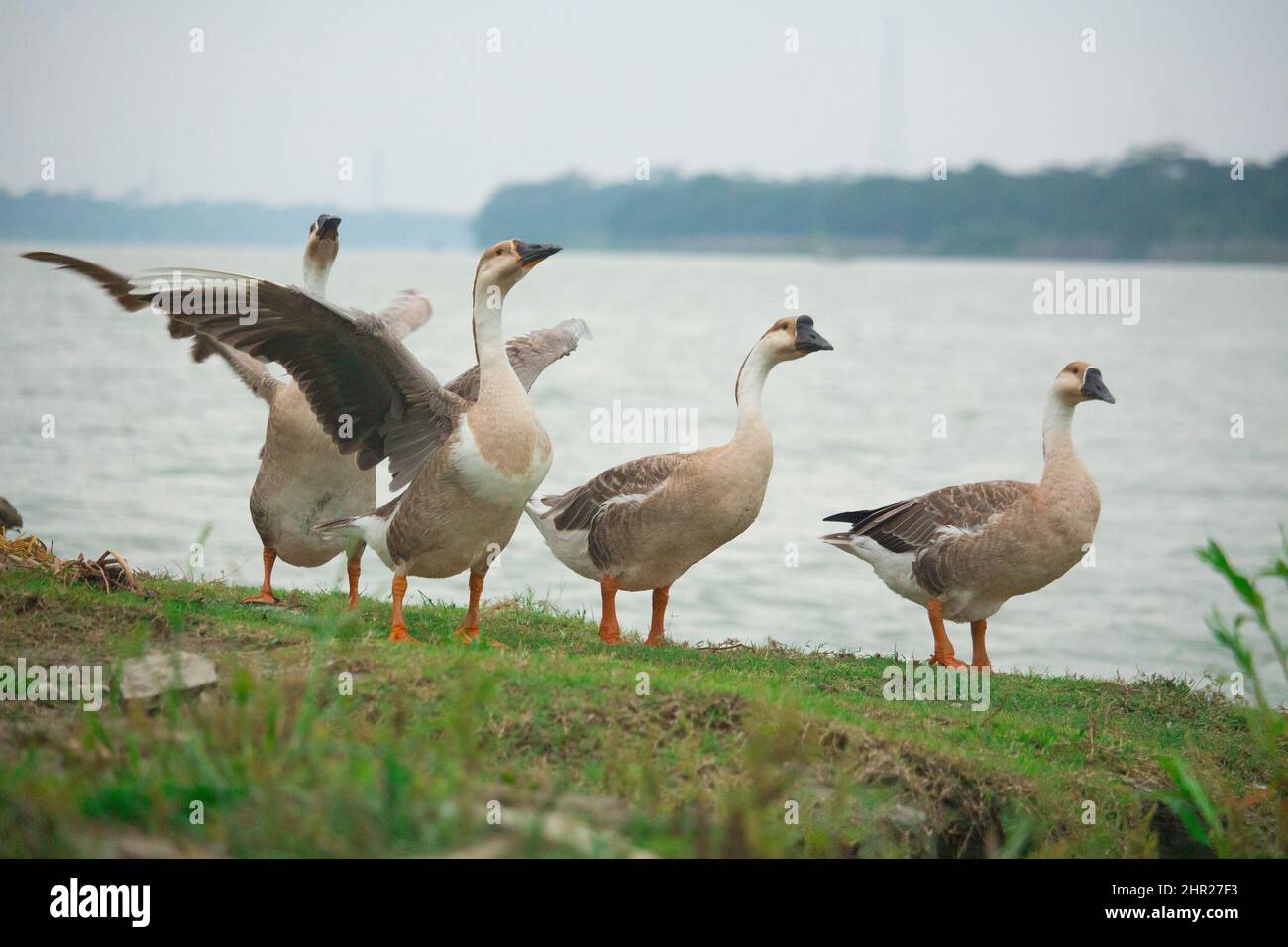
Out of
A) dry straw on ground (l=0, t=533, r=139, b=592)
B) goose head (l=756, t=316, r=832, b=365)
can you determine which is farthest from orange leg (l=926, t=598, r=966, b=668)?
dry straw on ground (l=0, t=533, r=139, b=592)

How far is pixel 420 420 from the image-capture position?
29.6 ft


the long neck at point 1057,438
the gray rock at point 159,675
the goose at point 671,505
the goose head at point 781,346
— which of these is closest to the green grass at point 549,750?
the gray rock at point 159,675

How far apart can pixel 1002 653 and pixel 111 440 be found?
2180 centimetres

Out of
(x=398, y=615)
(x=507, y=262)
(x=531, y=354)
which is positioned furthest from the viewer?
(x=531, y=354)

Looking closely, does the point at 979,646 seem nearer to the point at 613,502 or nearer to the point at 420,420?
the point at 613,502

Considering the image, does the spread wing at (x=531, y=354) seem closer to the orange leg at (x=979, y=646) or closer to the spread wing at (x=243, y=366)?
the spread wing at (x=243, y=366)

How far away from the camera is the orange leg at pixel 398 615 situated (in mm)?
8211

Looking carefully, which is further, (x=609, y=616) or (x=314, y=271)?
(x=314, y=271)

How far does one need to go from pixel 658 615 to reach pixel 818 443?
25.3 metres

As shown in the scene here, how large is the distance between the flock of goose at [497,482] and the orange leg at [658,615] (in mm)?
21

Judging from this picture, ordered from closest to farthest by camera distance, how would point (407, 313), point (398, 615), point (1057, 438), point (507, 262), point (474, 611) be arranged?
point (398, 615) < point (507, 262) < point (474, 611) < point (1057, 438) < point (407, 313)

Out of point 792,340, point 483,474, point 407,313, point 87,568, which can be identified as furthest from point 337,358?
point 407,313

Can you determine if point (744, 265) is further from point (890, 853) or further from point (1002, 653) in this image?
point (890, 853)
